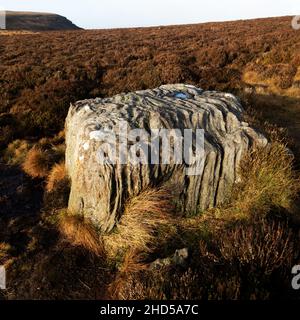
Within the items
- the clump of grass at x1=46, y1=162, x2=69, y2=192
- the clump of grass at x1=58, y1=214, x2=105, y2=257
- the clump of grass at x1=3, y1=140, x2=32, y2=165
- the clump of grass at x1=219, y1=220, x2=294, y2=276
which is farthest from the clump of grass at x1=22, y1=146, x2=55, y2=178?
the clump of grass at x1=219, y1=220, x2=294, y2=276

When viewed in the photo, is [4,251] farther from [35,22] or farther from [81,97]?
[35,22]

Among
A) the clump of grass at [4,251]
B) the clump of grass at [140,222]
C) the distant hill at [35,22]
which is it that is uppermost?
the distant hill at [35,22]

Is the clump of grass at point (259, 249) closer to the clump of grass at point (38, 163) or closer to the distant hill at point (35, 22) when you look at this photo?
the clump of grass at point (38, 163)

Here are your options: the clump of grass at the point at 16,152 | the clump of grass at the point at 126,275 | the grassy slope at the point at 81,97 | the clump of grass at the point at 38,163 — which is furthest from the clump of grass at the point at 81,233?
the clump of grass at the point at 16,152

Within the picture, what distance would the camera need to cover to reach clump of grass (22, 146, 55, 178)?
781cm

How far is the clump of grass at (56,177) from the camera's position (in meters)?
6.92

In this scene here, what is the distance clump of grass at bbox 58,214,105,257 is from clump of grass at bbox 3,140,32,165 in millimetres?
3201

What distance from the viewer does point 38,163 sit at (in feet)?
26.0

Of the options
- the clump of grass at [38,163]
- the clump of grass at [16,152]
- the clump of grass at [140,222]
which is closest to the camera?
the clump of grass at [140,222]

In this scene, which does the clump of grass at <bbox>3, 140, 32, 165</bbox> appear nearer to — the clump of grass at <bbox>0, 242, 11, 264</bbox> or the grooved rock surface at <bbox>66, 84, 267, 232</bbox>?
the grooved rock surface at <bbox>66, 84, 267, 232</bbox>

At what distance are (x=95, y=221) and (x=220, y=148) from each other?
7.84ft

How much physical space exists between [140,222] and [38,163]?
3.57 m

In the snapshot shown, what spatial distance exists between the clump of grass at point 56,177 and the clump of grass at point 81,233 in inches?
40.0

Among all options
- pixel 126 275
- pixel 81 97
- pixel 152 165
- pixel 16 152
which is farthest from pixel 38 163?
pixel 81 97
